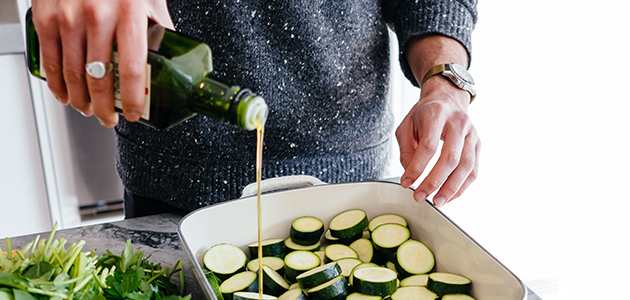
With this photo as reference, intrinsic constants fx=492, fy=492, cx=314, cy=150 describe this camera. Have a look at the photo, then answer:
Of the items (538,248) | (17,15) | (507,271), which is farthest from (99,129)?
(538,248)

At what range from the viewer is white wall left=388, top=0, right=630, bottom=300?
2055 millimetres

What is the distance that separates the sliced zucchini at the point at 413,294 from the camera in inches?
28.7

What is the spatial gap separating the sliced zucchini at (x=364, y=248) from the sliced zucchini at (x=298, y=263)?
8 cm

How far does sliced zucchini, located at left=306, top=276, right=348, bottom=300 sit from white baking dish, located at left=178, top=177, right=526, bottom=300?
176 millimetres

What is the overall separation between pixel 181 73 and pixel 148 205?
61 cm

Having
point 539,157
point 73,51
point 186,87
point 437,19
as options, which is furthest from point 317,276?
point 539,157

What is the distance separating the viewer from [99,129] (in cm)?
189

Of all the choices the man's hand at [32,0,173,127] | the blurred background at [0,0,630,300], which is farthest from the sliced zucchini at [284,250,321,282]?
the blurred background at [0,0,630,300]

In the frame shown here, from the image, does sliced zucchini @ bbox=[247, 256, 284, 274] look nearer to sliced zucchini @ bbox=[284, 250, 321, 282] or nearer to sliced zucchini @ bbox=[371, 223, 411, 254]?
sliced zucchini @ bbox=[284, 250, 321, 282]

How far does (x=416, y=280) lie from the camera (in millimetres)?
776

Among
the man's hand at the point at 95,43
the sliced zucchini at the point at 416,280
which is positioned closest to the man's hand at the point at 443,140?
the sliced zucchini at the point at 416,280

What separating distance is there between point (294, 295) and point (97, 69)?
1.39 ft

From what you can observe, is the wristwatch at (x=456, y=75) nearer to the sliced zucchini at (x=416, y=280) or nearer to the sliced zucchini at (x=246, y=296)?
the sliced zucchini at (x=416, y=280)

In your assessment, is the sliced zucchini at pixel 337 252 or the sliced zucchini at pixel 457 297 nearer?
the sliced zucchini at pixel 457 297
